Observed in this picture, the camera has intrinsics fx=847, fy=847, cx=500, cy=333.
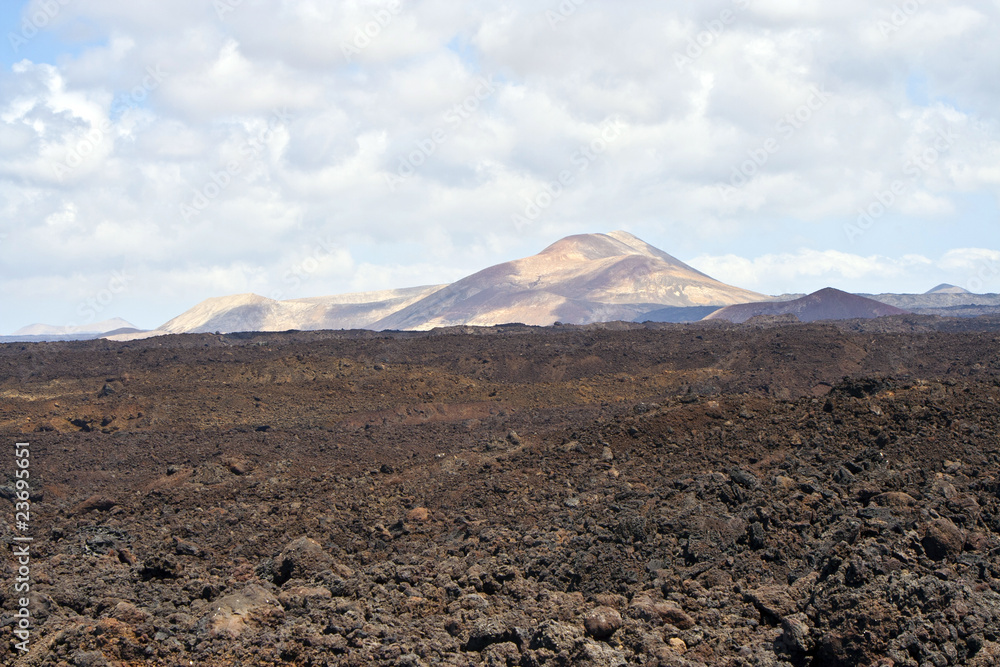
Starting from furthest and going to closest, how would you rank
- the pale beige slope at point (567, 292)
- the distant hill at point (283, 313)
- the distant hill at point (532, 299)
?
1. the distant hill at point (283, 313)
2. the distant hill at point (532, 299)
3. the pale beige slope at point (567, 292)

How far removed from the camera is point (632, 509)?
1212 centimetres

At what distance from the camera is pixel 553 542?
11.6m

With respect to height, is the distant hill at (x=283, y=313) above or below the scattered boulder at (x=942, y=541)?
above

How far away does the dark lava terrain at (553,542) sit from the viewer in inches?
315

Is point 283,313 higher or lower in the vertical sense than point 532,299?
higher

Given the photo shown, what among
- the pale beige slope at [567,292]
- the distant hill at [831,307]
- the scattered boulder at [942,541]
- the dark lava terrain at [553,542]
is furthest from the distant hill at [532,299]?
the scattered boulder at [942,541]

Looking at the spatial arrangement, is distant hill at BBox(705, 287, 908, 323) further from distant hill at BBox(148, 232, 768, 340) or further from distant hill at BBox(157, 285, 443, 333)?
distant hill at BBox(157, 285, 443, 333)

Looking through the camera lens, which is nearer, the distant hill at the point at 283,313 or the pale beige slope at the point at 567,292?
the pale beige slope at the point at 567,292

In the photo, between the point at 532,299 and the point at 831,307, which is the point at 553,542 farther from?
the point at 532,299

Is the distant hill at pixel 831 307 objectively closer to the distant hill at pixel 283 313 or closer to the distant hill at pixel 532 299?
the distant hill at pixel 532 299

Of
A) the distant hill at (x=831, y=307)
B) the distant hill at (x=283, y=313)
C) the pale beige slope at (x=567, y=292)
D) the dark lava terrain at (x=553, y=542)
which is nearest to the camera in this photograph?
the dark lava terrain at (x=553, y=542)

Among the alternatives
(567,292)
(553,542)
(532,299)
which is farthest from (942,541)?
(567,292)

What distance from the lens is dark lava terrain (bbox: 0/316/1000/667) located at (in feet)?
26.3

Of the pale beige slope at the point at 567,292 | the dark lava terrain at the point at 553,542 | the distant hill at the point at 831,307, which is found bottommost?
the dark lava terrain at the point at 553,542
